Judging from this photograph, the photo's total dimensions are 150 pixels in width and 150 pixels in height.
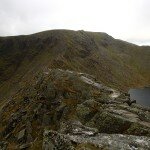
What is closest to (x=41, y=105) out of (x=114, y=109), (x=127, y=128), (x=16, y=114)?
(x=16, y=114)

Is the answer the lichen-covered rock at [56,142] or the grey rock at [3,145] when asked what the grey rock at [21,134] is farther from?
the lichen-covered rock at [56,142]

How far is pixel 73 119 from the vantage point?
4256 centimetres

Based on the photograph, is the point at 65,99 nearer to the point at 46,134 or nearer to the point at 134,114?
the point at 134,114

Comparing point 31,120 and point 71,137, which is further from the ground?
point 71,137

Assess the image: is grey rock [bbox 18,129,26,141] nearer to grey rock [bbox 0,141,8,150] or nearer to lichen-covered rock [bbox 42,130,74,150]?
grey rock [bbox 0,141,8,150]

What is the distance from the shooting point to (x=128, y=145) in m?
28.5

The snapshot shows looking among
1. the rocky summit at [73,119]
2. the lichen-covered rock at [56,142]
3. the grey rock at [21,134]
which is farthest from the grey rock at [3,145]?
the lichen-covered rock at [56,142]

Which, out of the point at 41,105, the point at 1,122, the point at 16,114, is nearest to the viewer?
the point at 41,105

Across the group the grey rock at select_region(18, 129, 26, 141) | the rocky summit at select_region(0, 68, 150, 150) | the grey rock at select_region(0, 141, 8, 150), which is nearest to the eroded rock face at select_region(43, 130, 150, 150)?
the rocky summit at select_region(0, 68, 150, 150)

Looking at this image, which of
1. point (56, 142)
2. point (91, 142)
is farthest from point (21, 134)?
point (91, 142)

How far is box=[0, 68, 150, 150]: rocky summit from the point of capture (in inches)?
1135

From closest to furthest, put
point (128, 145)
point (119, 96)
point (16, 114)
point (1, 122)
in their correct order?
point (128, 145)
point (119, 96)
point (16, 114)
point (1, 122)

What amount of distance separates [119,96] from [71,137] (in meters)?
26.5

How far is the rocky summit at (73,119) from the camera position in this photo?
1135 inches
